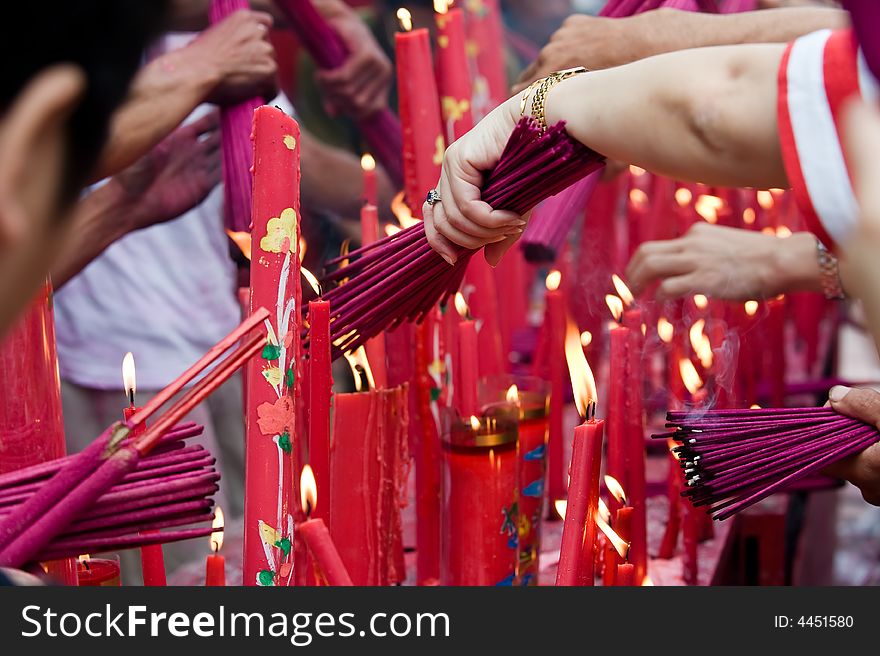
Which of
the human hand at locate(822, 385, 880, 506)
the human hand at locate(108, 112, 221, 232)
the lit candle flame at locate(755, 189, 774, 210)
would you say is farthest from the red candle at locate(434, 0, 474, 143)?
the lit candle flame at locate(755, 189, 774, 210)

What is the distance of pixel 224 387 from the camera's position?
185 centimetres

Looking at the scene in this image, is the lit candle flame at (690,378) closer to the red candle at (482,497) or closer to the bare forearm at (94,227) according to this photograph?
the red candle at (482,497)

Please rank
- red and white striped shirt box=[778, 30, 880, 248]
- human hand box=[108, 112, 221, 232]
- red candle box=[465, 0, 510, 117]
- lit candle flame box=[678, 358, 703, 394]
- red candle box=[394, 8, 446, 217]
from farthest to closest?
1. red candle box=[465, 0, 510, 117]
2. human hand box=[108, 112, 221, 232]
3. red candle box=[394, 8, 446, 217]
4. lit candle flame box=[678, 358, 703, 394]
5. red and white striped shirt box=[778, 30, 880, 248]

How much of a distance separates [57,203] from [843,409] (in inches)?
24.5

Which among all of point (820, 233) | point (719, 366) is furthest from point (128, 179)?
point (820, 233)

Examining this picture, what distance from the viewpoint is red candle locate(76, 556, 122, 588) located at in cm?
84

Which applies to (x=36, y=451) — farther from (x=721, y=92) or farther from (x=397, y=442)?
(x=721, y=92)

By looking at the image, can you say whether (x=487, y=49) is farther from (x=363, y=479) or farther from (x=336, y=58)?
(x=363, y=479)

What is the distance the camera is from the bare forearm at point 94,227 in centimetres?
146

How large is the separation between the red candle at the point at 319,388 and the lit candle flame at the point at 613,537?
0.69 ft

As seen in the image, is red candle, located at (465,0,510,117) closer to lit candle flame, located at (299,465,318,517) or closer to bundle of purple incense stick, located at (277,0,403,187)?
bundle of purple incense stick, located at (277,0,403,187)

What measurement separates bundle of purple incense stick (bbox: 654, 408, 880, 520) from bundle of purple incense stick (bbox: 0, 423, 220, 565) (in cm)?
34

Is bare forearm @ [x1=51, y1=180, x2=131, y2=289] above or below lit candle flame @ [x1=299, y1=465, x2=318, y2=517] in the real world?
above

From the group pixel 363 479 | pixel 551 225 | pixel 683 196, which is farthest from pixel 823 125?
pixel 683 196
